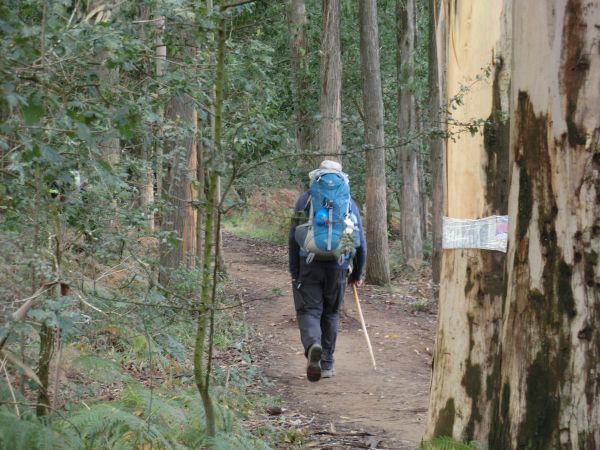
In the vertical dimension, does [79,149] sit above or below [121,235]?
above

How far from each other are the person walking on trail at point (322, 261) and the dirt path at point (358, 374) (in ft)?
1.46

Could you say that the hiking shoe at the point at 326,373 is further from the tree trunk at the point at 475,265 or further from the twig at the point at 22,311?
the twig at the point at 22,311

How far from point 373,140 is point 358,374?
875 cm

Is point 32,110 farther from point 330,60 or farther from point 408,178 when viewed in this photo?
point 408,178

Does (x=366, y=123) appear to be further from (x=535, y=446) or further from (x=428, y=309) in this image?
(x=535, y=446)

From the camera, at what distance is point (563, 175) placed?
11.3 ft

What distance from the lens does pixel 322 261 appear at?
8.59m

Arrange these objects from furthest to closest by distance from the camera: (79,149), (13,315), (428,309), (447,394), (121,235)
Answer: (428,309)
(447,394)
(121,235)
(79,149)
(13,315)

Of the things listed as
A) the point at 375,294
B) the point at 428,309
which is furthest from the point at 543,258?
the point at 375,294

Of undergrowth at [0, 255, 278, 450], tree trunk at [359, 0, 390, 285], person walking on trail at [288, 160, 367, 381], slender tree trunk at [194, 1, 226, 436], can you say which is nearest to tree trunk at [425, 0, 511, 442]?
undergrowth at [0, 255, 278, 450]

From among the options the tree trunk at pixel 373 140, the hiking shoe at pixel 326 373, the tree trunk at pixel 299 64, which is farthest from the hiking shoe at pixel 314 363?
the tree trunk at pixel 373 140

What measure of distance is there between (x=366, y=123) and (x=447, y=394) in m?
11.5

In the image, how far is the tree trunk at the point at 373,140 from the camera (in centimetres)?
1688

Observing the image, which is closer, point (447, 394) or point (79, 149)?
point (79, 149)
